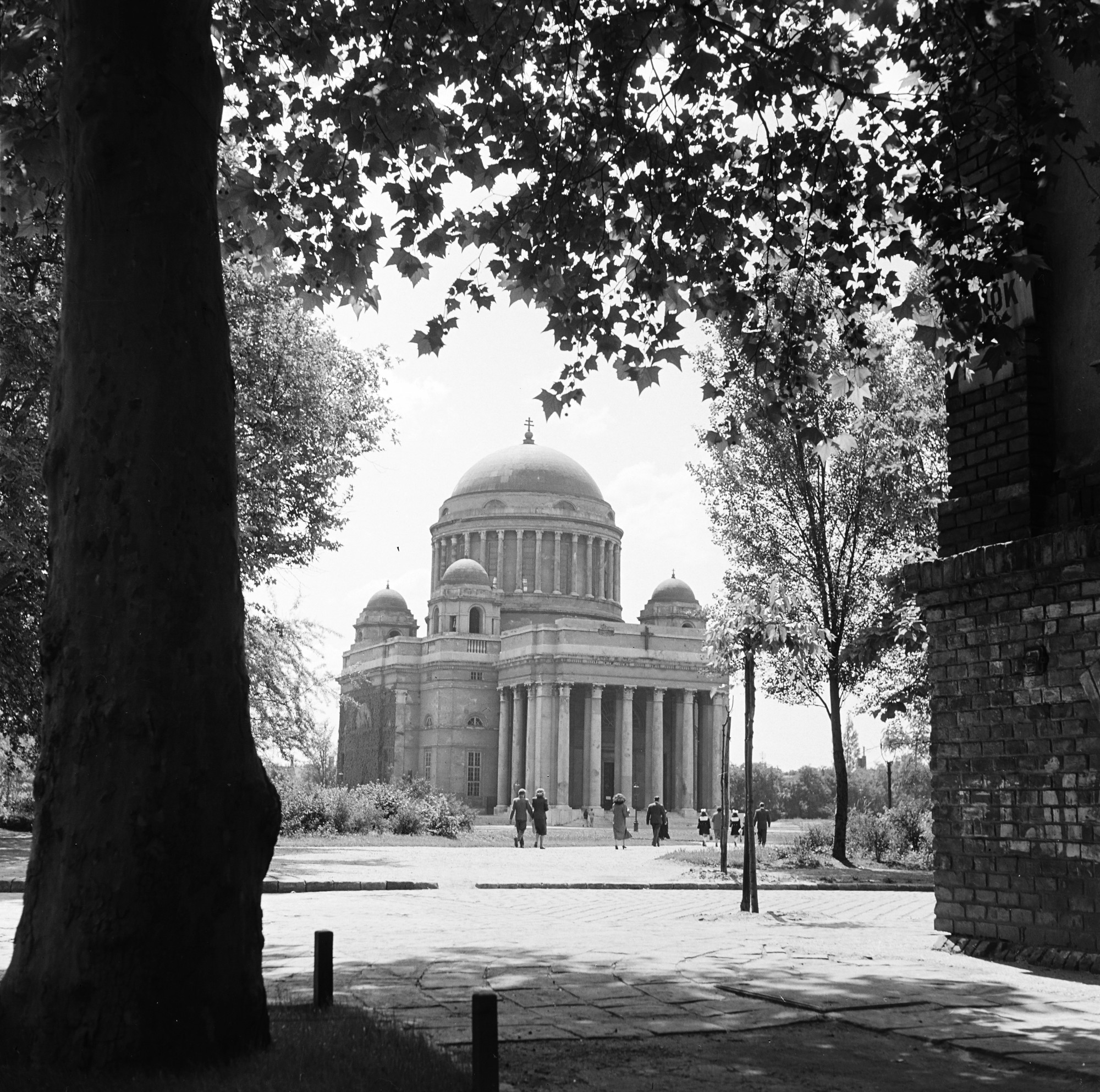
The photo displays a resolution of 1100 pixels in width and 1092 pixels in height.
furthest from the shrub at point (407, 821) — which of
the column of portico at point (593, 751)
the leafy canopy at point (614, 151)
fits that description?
the column of portico at point (593, 751)

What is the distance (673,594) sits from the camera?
93562mm

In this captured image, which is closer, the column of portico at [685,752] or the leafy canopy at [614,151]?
the leafy canopy at [614,151]

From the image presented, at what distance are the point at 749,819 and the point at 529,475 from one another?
82.2 meters

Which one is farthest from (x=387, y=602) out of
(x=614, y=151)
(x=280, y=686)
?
(x=614, y=151)

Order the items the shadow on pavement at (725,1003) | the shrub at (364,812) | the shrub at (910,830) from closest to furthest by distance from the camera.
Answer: the shadow on pavement at (725,1003), the shrub at (910,830), the shrub at (364,812)

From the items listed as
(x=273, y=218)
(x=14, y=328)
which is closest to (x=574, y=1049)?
(x=273, y=218)

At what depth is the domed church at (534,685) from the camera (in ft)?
266

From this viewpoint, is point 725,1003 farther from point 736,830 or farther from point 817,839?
point 736,830

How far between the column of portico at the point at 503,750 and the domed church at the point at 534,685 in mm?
110

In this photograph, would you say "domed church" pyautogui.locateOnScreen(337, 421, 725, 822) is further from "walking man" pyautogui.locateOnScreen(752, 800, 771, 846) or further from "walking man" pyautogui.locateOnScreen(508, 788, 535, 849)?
"walking man" pyautogui.locateOnScreen(508, 788, 535, 849)

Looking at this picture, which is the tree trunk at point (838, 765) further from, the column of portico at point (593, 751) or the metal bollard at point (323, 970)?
the column of portico at point (593, 751)

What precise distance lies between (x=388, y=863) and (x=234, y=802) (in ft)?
66.7

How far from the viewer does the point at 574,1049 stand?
6.86 m

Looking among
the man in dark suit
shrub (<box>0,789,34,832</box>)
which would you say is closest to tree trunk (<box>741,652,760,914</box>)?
shrub (<box>0,789,34,832</box>)
